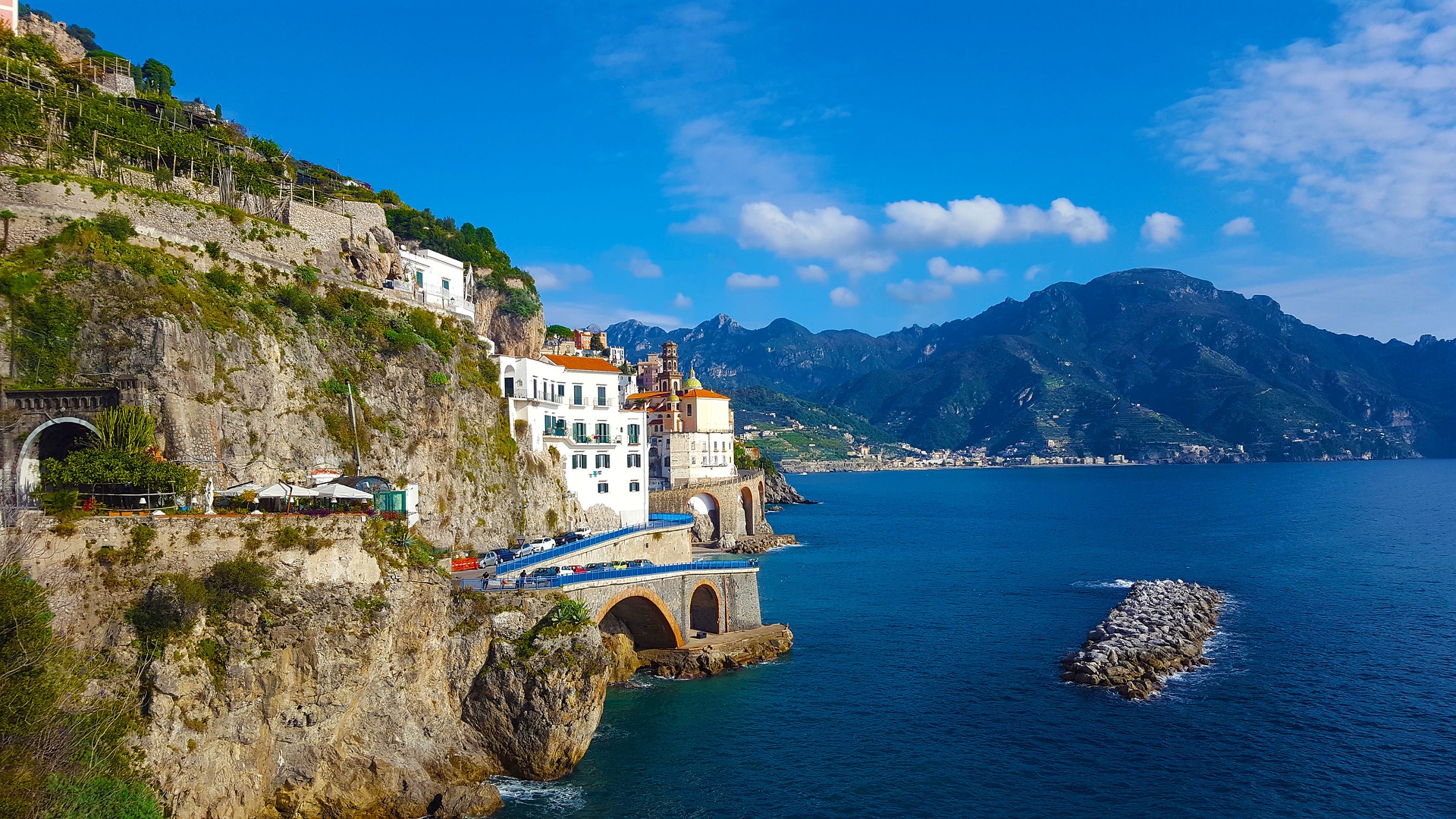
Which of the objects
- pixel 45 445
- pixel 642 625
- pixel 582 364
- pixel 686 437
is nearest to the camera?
pixel 45 445

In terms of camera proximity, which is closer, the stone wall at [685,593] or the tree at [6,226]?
the tree at [6,226]

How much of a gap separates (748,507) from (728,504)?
11.2 meters

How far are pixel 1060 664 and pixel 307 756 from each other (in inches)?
1747

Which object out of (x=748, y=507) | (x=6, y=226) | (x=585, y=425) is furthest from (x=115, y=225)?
(x=748, y=507)

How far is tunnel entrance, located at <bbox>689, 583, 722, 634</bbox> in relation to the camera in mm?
57562

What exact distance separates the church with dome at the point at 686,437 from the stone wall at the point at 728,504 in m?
2.28

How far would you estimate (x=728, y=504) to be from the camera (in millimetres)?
110250

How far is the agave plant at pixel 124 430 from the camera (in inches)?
1332

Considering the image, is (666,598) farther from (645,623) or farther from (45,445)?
(45,445)

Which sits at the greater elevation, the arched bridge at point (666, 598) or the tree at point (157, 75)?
the tree at point (157, 75)

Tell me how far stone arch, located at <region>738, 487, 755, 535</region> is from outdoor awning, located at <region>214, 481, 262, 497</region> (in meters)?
85.2

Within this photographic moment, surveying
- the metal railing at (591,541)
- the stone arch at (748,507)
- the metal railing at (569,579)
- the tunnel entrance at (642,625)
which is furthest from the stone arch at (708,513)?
the tunnel entrance at (642,625)

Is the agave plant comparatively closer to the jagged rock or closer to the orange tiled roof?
the jagged rock

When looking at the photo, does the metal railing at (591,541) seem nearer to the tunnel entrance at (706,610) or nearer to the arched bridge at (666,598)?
the arched bridge at (666,598)
